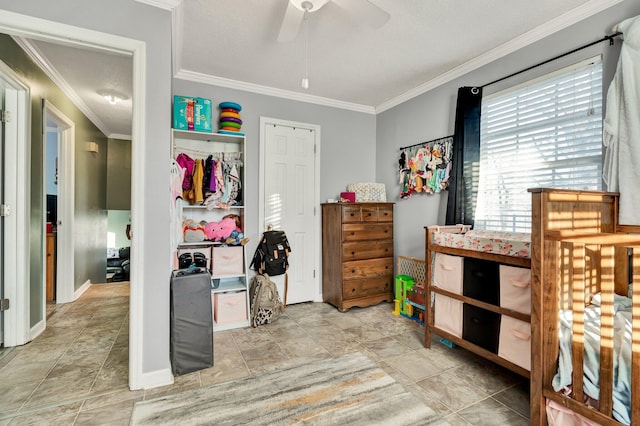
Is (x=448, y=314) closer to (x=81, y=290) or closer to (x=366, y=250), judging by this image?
(x=366, y=250)

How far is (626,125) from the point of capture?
183 centimetres

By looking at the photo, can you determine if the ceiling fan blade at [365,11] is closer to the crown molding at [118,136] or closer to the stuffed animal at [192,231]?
the stuffed animal at [192,231]

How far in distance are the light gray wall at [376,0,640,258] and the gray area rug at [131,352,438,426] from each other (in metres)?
1.83

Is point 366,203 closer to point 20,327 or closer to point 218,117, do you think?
point 218,117

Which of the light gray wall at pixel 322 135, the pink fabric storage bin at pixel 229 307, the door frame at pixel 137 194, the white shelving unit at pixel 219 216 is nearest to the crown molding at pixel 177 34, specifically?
the light gray wall at pixel 322 135

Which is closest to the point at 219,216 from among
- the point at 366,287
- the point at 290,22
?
the point at 366,287

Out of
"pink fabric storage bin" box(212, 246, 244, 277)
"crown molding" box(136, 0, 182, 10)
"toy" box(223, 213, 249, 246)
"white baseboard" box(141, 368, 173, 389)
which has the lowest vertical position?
"white baseboard" box(141, 368, 173, 389)

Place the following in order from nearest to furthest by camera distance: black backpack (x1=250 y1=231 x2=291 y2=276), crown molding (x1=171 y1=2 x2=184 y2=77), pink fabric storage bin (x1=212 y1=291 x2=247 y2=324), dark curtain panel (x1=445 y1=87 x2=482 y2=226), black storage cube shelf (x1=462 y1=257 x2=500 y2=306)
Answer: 1. black storage cube shelf (x1=462 y1=257 x2=500 y2=306)
2. crown molding (x1=171 y1=2 x2=184 y2=77)
3. dark curtain panel (x1=445 y1=87 x2=482 y2=226)
4. pink fabric storage bin (x1=212 y1=291 x2=247 y2=324)
5. black backpack (x1=250 y1=231 x2=291 y2=276)

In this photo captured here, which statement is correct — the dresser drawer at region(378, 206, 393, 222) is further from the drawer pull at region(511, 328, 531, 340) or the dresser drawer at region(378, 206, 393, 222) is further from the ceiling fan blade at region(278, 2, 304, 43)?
the ceiling fan blade at region(278, 2, 304, 43)

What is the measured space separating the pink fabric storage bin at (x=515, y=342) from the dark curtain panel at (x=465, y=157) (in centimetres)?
109

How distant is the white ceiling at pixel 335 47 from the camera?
2.11 metres

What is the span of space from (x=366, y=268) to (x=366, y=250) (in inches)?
7.8

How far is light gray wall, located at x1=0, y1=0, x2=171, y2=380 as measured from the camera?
188 centimetres

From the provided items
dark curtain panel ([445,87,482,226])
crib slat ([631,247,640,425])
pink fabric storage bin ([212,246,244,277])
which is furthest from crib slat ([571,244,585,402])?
pink fabric storage bin ([212,246,244,277])
